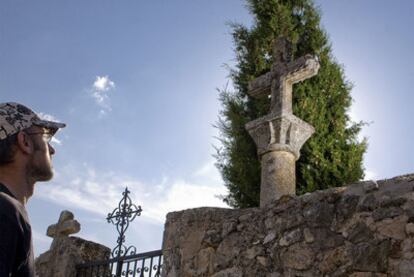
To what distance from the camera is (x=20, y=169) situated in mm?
1564

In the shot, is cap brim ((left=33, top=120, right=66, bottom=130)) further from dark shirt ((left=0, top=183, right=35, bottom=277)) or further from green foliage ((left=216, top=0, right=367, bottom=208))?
green foliage ((left=216, top=0, right=367, bottom=208))

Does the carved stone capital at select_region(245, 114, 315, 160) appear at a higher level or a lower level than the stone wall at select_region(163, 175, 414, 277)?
higher

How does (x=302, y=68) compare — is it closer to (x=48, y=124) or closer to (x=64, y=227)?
(x=64, y=227)

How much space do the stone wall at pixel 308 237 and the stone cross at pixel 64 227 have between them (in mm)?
2536

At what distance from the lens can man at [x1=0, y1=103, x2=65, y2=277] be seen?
133 cm

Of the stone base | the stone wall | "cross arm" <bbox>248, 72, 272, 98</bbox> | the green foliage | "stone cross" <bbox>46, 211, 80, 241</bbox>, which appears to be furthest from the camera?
the green foliage

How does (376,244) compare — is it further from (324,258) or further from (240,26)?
(240,26)

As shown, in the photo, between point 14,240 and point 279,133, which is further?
point 279,133

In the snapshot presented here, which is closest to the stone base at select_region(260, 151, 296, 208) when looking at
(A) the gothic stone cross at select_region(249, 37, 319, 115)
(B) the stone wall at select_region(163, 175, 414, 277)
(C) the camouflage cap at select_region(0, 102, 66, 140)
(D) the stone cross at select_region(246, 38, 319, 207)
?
(D) the stone cross at select_region(246, 38, 319, 207)

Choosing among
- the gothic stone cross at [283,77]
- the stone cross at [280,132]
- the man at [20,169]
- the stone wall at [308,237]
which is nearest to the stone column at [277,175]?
the stone cross at [280,132]

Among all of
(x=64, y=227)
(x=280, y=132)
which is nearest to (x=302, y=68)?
(x=280, y=132)

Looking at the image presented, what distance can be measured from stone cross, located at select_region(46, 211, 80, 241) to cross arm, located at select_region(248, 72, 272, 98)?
3.29 metres

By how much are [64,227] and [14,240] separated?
17.9 feet

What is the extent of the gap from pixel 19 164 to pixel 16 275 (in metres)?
0.37
